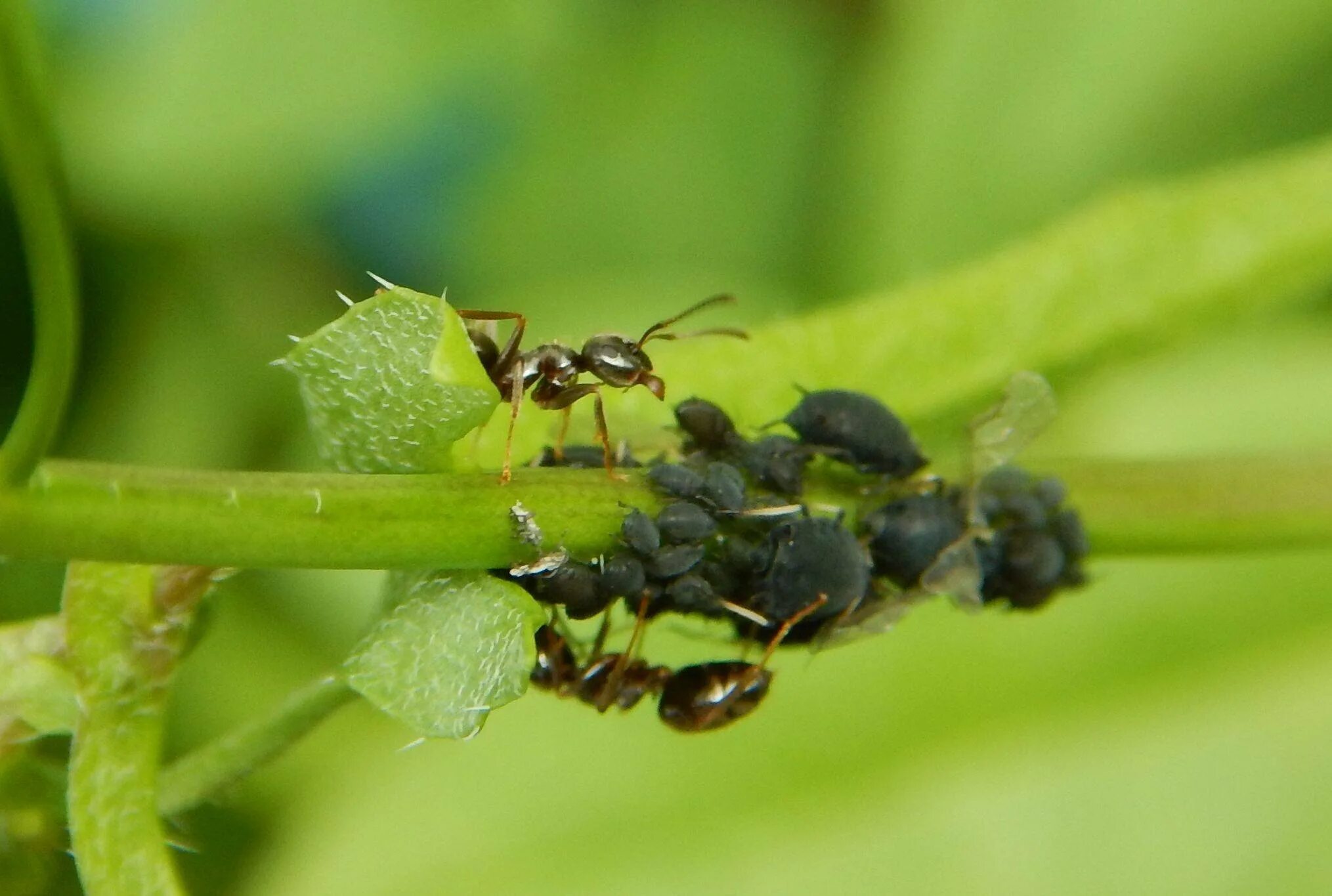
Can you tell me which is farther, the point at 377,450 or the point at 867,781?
the point at 867,781

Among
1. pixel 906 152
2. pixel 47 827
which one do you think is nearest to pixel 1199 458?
pixel 47 827

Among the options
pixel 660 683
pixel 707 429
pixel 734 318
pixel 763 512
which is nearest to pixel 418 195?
pixel 734 318

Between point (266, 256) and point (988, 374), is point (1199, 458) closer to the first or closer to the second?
point (988, 374)

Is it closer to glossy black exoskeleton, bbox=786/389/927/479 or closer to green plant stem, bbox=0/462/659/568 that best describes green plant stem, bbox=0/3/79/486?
green plant stem, bbox=0/462/659/568

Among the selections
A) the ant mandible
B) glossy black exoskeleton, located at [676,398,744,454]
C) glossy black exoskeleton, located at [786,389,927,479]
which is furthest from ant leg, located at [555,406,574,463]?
glossy black exoskeleton, located at [786,389,927,479]

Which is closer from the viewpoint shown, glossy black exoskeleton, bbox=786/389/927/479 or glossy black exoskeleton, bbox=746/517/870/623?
glossy black exoskeleton, bbox=746/517/870/623

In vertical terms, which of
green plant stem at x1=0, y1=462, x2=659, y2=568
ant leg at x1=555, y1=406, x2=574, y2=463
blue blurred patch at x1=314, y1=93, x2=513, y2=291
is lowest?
green plant stem at x1=0, y1=462, x2=659, y2=568
